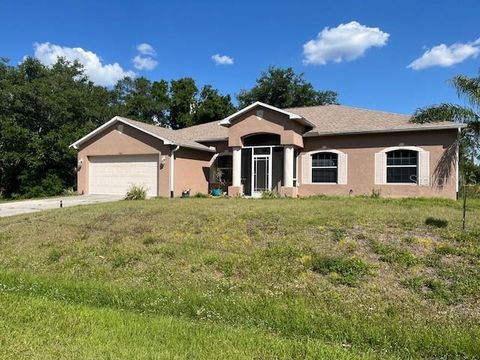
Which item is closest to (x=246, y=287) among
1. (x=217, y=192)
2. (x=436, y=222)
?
(x=436, y=222)

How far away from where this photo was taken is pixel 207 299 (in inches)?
242

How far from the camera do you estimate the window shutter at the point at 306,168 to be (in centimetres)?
2191

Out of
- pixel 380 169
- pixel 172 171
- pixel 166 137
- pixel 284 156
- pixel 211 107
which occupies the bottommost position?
pixel 172 171

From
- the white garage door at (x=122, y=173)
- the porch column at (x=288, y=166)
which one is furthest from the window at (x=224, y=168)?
the porch column at (x=288, y=166)

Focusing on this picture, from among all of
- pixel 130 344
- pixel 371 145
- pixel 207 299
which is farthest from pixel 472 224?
pixel 371 145

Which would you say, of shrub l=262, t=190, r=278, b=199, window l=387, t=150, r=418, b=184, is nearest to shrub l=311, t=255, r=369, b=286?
shrub l=262, t=190, r=278, b=199

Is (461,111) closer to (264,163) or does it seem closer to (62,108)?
(264,163)

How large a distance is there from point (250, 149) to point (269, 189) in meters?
2.35

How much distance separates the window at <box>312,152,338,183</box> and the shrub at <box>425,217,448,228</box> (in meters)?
11.4

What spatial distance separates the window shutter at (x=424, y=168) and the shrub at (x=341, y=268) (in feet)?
43.9

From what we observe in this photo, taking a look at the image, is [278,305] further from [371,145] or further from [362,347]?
[371,145]

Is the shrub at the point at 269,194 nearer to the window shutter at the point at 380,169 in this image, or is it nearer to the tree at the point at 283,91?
the window shutter at the point at 380,169

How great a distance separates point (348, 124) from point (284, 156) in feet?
11.9

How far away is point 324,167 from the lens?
70.9ft
